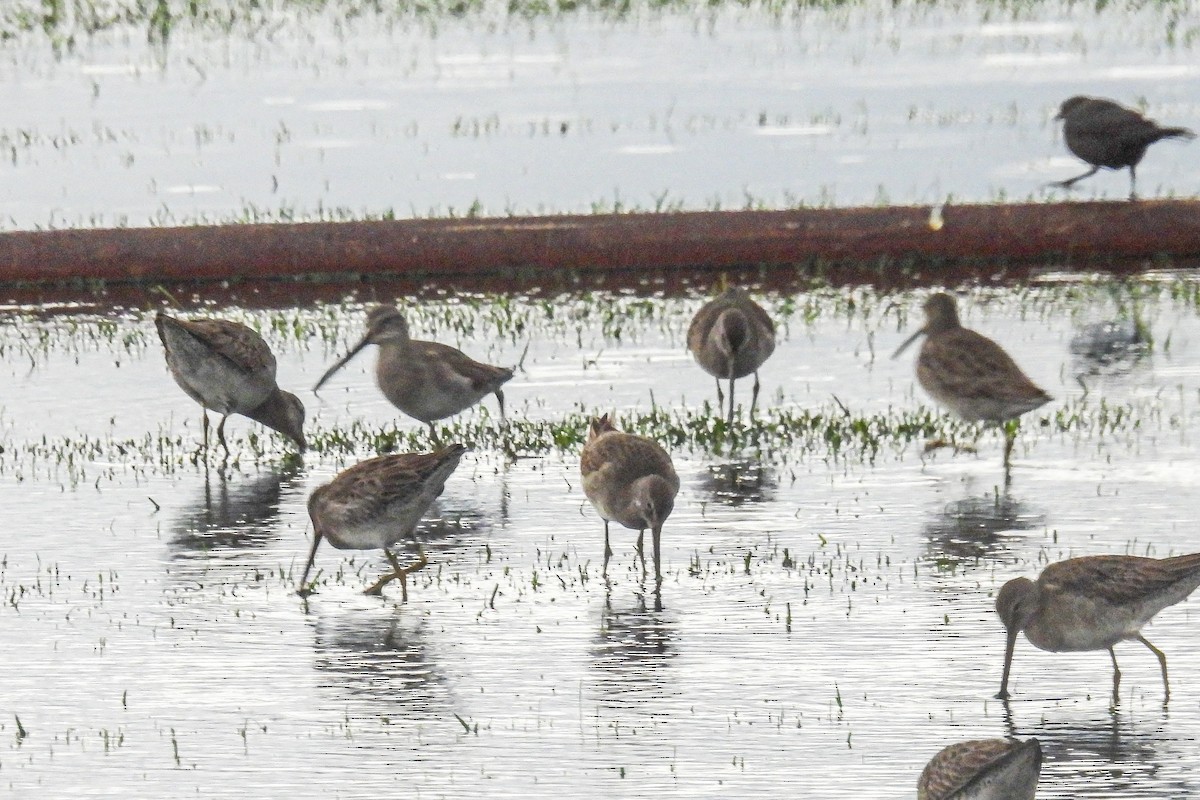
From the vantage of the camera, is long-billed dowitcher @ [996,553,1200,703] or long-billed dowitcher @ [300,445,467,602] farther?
long-billed dowitcher @ [300,445,467,602]

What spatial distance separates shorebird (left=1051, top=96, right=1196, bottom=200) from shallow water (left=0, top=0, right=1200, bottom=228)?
0.76 m

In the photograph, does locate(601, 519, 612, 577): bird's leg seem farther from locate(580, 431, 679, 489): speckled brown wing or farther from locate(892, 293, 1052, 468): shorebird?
locate(892, 293, 1052, 468): shorebird

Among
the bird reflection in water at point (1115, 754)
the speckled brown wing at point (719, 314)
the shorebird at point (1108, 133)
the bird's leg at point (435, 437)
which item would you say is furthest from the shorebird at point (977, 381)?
the shorebird at point (1108, 133)

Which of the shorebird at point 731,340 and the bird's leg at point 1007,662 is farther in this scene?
the shorebird at point 731,340

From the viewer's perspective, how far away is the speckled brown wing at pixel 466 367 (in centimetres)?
1340

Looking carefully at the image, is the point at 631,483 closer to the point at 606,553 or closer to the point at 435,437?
the point at 606,553

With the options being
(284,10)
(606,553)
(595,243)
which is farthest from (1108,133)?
(284,10)

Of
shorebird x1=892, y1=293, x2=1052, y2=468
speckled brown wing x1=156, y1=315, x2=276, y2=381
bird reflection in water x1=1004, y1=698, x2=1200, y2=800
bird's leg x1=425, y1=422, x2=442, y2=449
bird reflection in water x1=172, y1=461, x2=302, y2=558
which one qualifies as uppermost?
speckled brown wing x1=156, y1=315, x2=276, y2=381

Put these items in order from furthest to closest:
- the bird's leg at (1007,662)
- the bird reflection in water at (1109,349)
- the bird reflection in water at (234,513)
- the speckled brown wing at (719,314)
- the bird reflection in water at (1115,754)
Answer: the bird reflection in water at (1109,349)
the speckled brown wing at (719,314)
the bird reflection in water at (234,513)
the bird's leg at (1007,662)
the bird reflection in water at (1115,754)

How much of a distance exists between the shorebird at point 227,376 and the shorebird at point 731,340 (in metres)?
2.51

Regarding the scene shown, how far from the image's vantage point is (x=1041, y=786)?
780 cm

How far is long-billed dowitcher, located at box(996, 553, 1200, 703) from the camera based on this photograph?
342 inches

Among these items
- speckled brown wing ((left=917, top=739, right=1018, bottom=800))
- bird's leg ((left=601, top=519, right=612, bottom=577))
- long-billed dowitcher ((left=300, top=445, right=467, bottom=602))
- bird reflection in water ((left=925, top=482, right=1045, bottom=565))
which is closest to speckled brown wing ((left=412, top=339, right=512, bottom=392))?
bird's leg ((left=601, top=519, right=612, bottom=577))

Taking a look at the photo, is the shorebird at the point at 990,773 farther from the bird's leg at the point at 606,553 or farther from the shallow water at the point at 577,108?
the shallow water at the point at 577,108
